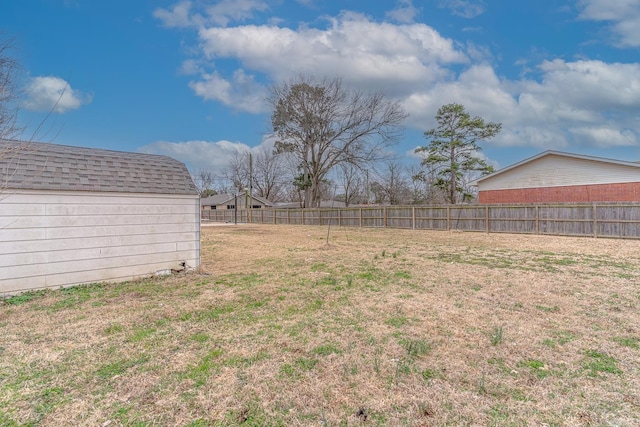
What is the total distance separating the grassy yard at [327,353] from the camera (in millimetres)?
2104

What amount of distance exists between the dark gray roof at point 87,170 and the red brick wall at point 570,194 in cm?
1915

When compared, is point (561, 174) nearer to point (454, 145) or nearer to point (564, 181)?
point (564, 181)

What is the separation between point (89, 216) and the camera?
5.79 metres

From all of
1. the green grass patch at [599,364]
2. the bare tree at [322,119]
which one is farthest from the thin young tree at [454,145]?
the green grass patch at [599,364]

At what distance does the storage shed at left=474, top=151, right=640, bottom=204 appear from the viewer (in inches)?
620

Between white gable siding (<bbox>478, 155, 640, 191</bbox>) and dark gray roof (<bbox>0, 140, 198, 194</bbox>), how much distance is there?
1919 centimetres

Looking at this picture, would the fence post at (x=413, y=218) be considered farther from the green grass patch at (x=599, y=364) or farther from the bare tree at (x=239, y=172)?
the bare tree at (x=239, y=172)

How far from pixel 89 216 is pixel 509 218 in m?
15.8

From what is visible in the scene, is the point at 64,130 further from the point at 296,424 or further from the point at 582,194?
the point at 582,194

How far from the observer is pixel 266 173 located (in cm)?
4912

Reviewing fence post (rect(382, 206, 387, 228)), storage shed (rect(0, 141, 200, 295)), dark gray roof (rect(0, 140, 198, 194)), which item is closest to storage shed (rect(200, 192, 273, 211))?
fence post (rect(382, 206, 387, 228))

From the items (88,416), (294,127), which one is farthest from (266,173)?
(88,416)

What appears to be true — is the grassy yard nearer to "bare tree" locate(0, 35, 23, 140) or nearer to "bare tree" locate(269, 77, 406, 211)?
"bare tree" locate(0, 35, 23, 140)

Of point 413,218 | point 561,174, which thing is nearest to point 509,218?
point 413,218
